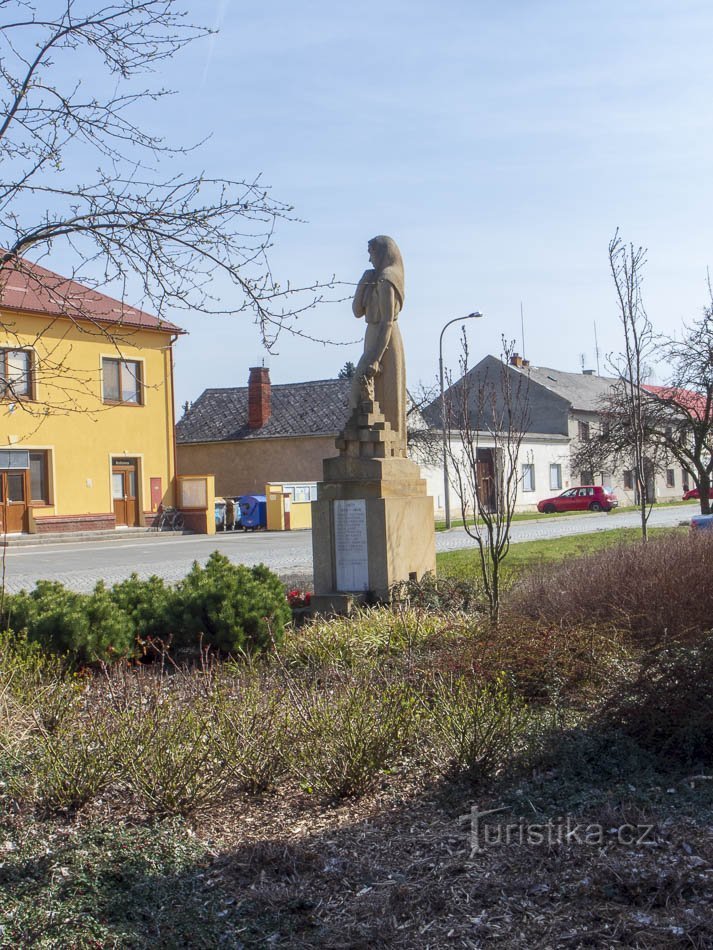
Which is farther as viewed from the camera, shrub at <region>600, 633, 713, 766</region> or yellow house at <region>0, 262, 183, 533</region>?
yellow house at <region>0, 262, 183, 533</region>

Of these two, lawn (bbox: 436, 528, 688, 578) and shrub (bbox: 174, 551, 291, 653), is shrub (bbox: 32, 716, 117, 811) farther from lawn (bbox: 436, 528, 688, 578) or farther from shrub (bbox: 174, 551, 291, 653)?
lawn (bbox: 436, 528, 688, 578)

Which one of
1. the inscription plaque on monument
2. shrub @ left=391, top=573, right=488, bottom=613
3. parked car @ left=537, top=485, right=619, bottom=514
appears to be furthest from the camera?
parked car @ left=537, top=485, right=619, bottom=514

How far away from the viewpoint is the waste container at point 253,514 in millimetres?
36250

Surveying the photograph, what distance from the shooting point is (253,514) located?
36250 mm

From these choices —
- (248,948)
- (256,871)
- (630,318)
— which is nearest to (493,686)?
(256,871)

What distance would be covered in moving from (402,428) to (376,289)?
5.37 feet

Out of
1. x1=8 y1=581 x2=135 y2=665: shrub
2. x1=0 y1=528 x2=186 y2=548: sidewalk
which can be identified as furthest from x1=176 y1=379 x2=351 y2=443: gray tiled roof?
x1=8 y1=581 x2=135 y2=665: shrub

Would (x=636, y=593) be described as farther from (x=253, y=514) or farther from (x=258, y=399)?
(x=258, y=399)

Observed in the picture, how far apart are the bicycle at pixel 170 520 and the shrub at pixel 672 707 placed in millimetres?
30533

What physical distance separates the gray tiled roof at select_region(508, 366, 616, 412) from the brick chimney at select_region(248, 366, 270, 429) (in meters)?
16.6

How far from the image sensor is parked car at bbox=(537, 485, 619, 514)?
Result: 151ft

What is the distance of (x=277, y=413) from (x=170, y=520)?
34.0ft

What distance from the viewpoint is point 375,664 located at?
7.09m

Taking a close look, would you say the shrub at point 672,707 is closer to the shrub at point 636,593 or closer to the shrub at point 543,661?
the shrub at point 543,661
